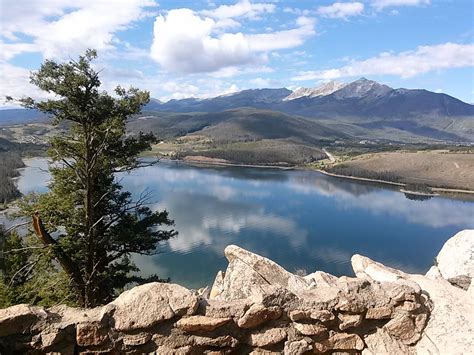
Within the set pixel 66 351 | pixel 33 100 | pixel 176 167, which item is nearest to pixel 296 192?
pixel 176 167

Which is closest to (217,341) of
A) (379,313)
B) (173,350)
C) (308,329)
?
(173,350)

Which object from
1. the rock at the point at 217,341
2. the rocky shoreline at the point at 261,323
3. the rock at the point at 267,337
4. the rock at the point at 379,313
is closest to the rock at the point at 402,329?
the rocky shoreline at the point at 261,323

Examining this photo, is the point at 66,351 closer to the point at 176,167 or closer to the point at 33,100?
the point at 33,100

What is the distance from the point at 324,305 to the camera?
6.46 metres

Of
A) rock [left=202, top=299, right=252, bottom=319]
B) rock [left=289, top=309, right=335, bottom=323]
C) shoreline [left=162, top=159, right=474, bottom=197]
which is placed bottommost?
shoreline [left=162, top=159, right=474, bottom=197]

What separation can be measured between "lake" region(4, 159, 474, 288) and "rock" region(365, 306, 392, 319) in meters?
45.4

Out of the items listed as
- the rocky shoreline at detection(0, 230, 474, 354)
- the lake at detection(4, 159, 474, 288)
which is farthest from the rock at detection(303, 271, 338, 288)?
the lake at detection(4, 159, 474, 288)

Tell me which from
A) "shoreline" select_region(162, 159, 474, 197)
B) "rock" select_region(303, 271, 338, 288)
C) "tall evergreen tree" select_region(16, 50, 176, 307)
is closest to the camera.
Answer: "rock" select_region(303, 271, 338, 288)

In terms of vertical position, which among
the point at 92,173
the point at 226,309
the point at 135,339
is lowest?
the point at 135,339

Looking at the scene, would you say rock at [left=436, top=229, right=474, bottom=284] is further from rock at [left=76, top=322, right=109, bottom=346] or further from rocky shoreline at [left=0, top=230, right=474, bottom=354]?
rock at [left=76, top=322, right=109, bottom=346]

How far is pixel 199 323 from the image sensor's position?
5.91m

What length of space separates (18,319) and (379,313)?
534 cm

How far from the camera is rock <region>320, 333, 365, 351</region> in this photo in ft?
21.1

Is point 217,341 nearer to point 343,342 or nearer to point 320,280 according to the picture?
point 343,342
